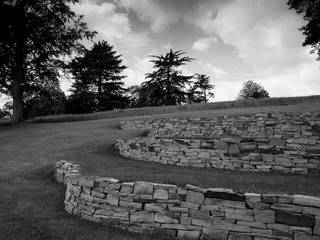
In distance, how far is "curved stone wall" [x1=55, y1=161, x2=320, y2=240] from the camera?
5.30m

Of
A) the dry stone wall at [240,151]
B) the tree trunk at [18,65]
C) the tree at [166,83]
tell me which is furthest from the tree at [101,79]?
the dry stone wall at [240,151]

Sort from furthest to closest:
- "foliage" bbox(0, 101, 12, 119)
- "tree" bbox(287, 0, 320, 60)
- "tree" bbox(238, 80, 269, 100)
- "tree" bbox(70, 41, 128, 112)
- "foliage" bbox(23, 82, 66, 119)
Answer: "tree" bbox(238, 80, 269, 100)
"foliage" bbox(0, 101, 12, 119)
"tree" bbox(70, 41, 128, 112)
"foliage" bbox(23, 82, 66, 119)
"tree" bbox(287, 0, 320, 60)

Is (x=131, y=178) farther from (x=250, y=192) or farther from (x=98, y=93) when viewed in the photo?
(x=98, y=93)

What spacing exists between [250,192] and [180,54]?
4521 centimetres

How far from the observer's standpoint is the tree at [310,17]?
22.5 meters

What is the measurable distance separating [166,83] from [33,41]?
82.2 feet

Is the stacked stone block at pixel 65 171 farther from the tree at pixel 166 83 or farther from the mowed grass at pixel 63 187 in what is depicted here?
the tree at pixel 166 83

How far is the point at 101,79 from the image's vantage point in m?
47.9

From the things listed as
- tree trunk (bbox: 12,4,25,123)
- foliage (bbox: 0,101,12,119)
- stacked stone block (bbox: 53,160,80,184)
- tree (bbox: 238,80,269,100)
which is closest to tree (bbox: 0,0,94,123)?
tree trunk (bbox: 12,4,25,123)

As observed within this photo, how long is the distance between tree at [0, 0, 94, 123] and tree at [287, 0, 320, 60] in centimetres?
1913

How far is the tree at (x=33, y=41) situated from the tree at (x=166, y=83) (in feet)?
68.1

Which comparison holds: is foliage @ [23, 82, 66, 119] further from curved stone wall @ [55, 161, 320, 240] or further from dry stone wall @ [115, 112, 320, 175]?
curved stone wall @ [55, 161, 320, 240]

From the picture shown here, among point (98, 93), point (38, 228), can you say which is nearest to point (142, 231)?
point (38, 228)

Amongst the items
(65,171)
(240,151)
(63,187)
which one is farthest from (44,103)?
(240,151)
